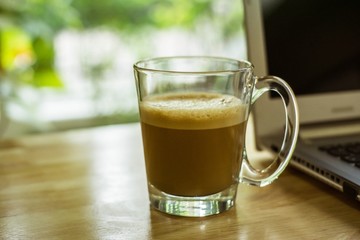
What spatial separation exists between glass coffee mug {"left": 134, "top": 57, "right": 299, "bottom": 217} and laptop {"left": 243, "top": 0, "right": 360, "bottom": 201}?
166mm

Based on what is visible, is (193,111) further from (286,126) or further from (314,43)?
(314,43)

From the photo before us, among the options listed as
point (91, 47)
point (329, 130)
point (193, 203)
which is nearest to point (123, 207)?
point (193, 203)

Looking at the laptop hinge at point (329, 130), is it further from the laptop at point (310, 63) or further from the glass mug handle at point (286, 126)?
the glass mug handle at point (286, 126)

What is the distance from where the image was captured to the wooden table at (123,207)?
22.3 inches

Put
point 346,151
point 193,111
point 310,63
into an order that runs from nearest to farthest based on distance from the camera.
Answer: point 193,111
point 346,151
point 310,63

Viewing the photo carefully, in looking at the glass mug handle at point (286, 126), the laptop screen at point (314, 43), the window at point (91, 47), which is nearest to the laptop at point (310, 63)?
the laptop screen at point (314, 43)

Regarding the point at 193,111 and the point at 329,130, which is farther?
the point at 329,130

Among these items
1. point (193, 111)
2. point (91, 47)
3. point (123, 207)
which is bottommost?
point (123, 207)

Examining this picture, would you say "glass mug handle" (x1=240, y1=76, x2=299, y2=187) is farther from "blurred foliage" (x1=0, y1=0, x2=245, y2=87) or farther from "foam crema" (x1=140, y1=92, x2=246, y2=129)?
"blurred foliage" (x1=0, y1=0, x2=245, y2=87)

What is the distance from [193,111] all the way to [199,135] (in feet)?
0.09

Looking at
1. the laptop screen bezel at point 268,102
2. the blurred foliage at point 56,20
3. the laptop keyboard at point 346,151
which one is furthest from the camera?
the blurred foliage at point 56,20

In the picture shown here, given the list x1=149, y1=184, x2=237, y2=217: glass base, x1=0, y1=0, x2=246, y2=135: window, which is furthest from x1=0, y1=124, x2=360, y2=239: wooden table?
x1=0, y1=0, x2=246, y2=135: window

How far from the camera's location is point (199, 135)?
1.87 ft

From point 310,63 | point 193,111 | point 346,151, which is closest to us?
point 193,111
